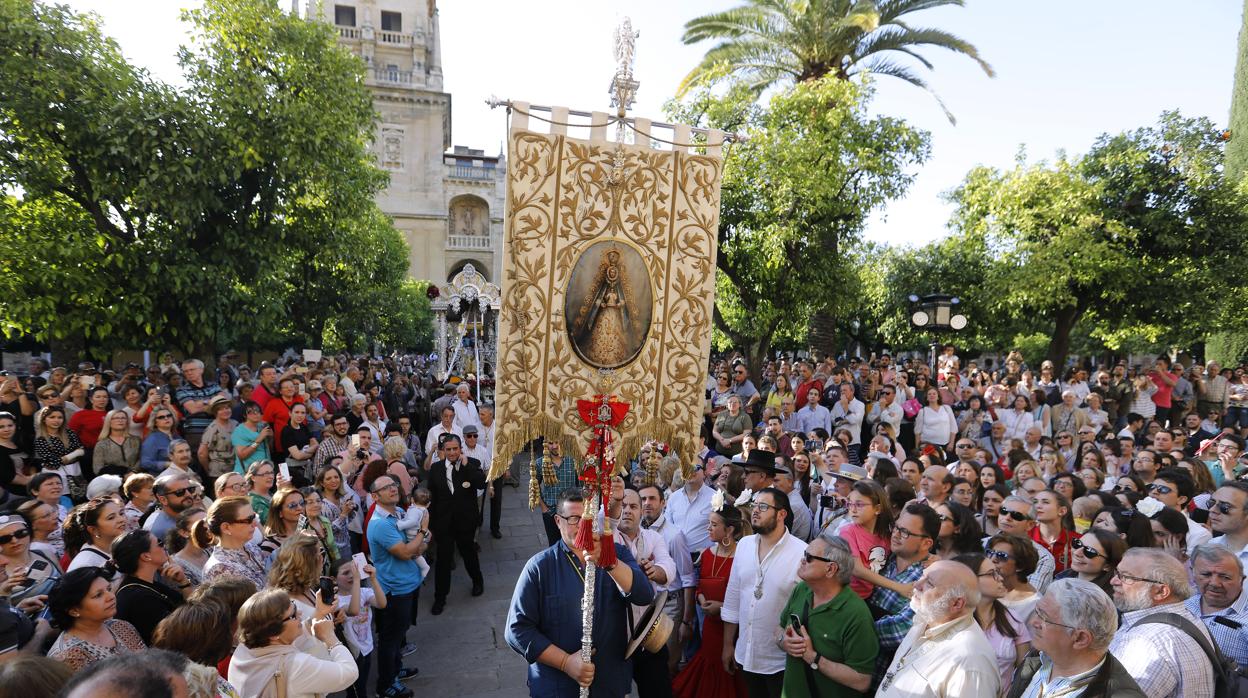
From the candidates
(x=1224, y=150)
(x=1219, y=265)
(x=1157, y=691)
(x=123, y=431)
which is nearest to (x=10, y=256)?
(x=123, y=431)

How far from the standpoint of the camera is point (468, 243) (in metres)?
52.4

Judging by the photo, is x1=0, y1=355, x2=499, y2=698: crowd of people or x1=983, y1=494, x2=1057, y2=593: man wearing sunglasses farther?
x1=983, y1=494, x2=1057, y2=593: man wearing sunglasses

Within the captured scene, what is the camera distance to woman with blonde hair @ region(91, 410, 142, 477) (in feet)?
22.8

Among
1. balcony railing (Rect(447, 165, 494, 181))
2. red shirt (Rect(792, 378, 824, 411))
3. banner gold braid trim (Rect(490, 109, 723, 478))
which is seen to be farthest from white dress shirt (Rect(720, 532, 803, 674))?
balcony railing (Rect(447, 165, 494, 181))

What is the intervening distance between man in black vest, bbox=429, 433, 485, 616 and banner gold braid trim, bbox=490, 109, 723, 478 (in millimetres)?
3198

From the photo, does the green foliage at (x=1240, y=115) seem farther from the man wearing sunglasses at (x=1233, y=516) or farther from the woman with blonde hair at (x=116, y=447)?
the woman with blonde hair at (x=116, y=447)

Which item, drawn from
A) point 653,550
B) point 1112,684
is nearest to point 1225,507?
point 1112,684

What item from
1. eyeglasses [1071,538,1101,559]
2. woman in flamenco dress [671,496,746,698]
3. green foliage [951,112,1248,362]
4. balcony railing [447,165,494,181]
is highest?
balcony railing [447,165,494,181]

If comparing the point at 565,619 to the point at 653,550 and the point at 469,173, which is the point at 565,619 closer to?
the point at 653,550

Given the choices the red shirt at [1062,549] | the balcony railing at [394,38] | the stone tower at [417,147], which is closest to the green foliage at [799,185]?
the red shirt at [1062,549]

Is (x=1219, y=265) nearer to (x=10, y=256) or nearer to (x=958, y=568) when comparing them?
(x=958, y=568)

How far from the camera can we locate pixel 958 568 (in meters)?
3.09

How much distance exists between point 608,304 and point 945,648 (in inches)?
109

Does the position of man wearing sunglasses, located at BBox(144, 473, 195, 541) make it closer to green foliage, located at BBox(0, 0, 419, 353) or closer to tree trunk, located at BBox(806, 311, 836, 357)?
green foliage, located at BBox(0, 0, 419, 353)
